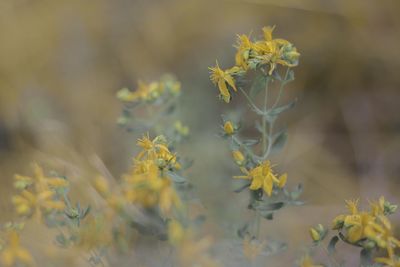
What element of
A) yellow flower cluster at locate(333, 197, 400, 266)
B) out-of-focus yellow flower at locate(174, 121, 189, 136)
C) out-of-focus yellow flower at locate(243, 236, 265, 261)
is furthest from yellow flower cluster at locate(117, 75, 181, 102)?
yellow flower cluster at locate(333, 197, 400, 266)

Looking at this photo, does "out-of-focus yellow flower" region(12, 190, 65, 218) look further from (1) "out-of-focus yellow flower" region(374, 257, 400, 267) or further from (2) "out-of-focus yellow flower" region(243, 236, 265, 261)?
(1) "out-of-focus yellow flower" region(374, 257, 400, 267)

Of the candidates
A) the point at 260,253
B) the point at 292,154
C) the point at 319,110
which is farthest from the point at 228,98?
the point at 319,110

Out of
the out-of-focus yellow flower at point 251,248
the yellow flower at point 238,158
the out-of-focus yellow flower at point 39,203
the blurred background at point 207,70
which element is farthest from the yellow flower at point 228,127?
the blurred background at point 207,70

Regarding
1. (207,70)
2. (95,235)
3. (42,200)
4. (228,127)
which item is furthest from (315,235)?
(207,70)

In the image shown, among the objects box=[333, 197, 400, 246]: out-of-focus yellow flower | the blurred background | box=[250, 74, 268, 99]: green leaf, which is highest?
the blurred background

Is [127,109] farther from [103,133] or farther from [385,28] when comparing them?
[385,28]

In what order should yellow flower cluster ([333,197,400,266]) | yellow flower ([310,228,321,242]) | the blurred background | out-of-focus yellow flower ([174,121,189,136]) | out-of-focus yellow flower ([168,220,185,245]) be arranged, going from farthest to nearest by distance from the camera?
the blurred background
out-of-focus yellow flower ([174,121,189,136])
yellow flower ([310,228,321,242])
yellow flower cluster ([333,197,400,266])
out-of-focus yellow flower ([168,220,185,245])

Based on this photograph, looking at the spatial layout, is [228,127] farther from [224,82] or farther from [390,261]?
[390,261]
